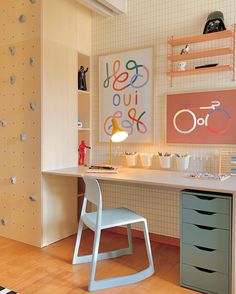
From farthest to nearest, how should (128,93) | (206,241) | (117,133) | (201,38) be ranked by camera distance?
1. (128,93)
2. (117,133)
3. (201,38)
4. (206,241)

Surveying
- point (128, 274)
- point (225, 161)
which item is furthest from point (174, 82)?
point (128, 274)

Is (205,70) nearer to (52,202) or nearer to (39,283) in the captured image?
(52,202)

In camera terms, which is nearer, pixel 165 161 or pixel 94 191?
pixel 94 191

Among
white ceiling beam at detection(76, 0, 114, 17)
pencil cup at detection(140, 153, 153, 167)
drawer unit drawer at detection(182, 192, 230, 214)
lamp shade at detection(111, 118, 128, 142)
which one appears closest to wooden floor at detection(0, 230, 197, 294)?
drawer unit drawer at detection(182, 192, 230, 214)

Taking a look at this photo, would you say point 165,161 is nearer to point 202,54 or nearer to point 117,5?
point 202,54

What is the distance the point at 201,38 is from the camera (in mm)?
2529

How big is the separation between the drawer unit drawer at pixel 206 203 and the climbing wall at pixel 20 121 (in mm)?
1396

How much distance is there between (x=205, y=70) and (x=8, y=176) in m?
2.13

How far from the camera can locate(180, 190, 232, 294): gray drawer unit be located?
1.91 metres

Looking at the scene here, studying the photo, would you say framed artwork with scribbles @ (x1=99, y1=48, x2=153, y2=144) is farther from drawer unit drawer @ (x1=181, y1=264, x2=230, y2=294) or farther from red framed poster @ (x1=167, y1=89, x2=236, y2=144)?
drawer unit drawer @ (x1=181, y1=264, x2=230, y2=294)

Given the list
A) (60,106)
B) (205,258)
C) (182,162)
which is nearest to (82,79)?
(60,106)

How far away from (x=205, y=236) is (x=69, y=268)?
112cm

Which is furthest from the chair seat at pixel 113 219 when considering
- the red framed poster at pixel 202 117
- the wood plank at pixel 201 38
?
the wood plank at pixel 201 38

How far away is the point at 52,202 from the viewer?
2.85m
